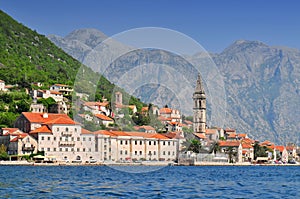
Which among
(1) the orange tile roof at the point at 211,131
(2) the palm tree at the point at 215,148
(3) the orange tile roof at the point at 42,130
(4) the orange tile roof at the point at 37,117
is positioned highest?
(4) the orange tile roof at the point at 37,117

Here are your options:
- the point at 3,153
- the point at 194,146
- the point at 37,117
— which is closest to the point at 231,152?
the point at 194,146

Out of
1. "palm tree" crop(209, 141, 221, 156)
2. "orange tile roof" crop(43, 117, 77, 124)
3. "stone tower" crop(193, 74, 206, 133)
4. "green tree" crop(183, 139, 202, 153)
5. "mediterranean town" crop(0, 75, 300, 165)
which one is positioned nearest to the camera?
"mediterranean town" crop(0, 75, 300, 165)

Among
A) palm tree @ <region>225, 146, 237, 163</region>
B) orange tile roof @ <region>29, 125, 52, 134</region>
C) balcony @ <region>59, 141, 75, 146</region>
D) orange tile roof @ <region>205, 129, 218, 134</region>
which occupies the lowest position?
palm tree @ <region>225, 146, 237, 163</region>

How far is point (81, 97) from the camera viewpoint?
7650 cm

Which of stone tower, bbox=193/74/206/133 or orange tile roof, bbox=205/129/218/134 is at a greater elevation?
stone tower, bbox=193/74/206/133

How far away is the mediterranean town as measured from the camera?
208 ft

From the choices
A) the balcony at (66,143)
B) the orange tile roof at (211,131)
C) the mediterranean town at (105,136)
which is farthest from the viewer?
the orange tile roof at (211,131)

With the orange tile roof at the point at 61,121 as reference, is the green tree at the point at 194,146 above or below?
below

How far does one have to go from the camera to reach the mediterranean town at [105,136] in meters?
63.5

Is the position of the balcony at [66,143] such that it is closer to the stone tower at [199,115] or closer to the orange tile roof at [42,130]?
the orange tile roof at [42,130]

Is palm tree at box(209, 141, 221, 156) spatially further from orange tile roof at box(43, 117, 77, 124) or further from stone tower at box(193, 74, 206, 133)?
orange tile roof at box(43, 117, 77, 124)

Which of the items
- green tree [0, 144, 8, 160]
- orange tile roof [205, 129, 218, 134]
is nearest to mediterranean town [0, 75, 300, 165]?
green tree [0, 144, 8, 160]

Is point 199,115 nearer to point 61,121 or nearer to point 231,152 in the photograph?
point 231,152

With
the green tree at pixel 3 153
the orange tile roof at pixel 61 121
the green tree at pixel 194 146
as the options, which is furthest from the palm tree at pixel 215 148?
the green tree at pixel 3 153
